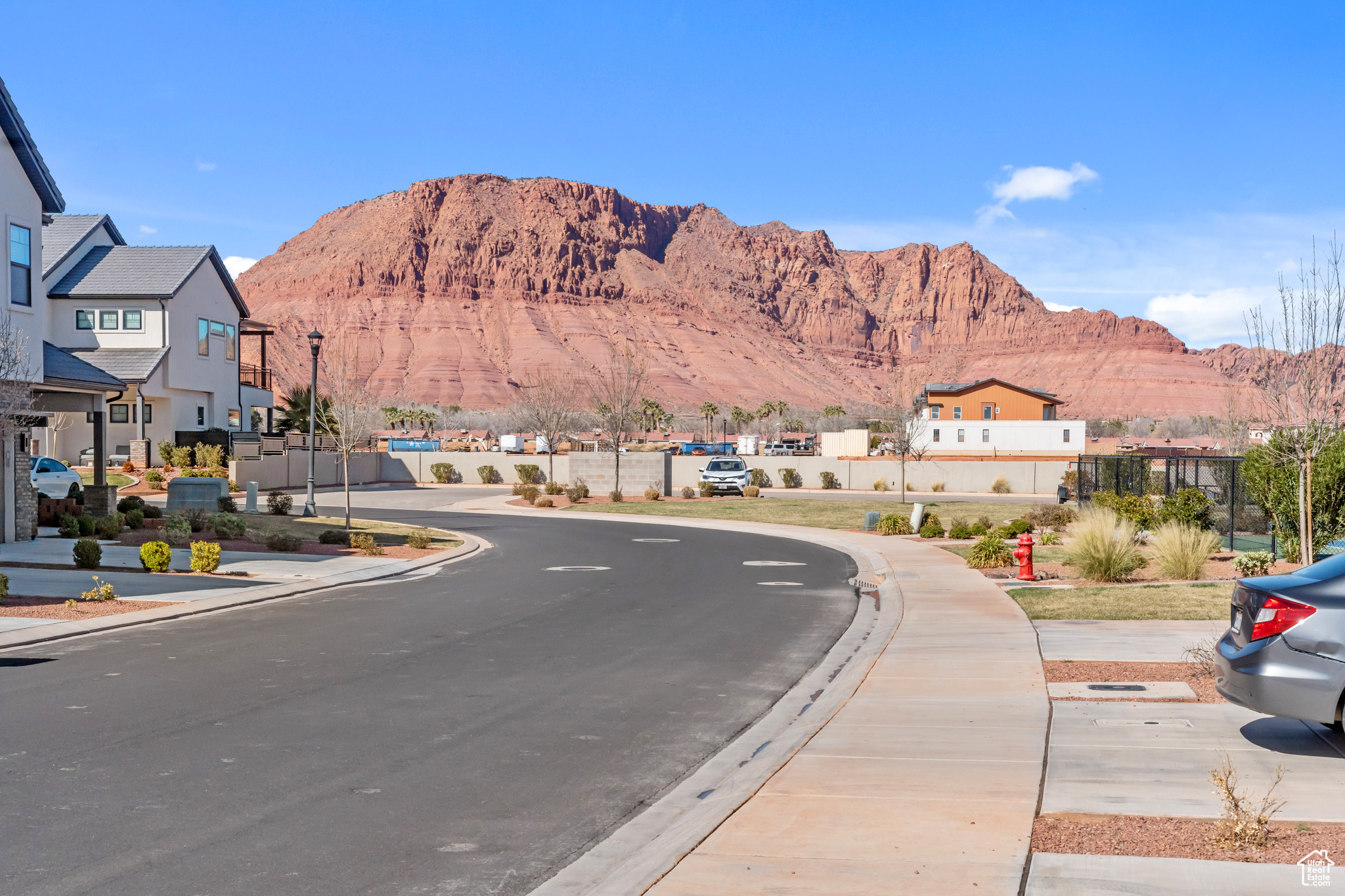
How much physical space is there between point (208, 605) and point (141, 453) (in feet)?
106

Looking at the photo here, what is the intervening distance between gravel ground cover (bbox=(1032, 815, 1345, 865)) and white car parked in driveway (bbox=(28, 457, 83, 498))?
3214cm

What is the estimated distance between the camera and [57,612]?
1413 centimetres

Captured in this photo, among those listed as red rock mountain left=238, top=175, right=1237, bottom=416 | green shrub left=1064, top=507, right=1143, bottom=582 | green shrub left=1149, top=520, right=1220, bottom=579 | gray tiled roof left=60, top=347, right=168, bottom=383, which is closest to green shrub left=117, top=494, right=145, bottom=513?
gray tiled roof left=60, top=347, right=168, bottom=383

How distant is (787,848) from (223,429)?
4827cm

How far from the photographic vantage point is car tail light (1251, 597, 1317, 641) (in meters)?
7.10

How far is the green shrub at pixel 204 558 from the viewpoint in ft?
60.7

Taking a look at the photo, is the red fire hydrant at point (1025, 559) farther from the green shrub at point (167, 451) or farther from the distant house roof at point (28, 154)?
the green shrub at point (167, 451)

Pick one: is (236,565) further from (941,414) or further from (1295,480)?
(941,414)

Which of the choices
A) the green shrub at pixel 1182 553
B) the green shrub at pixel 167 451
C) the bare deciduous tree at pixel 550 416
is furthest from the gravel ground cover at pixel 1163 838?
the bare deciduous tree at pixel 550 416

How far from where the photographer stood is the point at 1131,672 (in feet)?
34.3

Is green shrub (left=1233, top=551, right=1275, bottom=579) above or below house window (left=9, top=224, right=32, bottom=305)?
below

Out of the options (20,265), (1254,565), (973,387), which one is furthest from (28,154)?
(973,387)

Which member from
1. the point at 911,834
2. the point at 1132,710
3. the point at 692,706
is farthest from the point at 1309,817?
the point at 692,706

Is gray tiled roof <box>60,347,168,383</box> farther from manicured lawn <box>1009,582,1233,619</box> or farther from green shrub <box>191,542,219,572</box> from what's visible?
manicured lawn <box>1009,582,1233,619</box>
